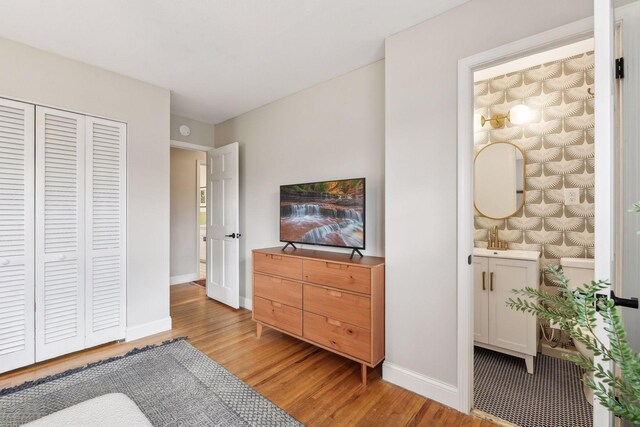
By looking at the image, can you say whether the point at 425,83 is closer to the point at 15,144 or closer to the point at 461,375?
the point at 461,375

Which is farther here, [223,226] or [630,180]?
[223,226]

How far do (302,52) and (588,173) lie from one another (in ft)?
8.20

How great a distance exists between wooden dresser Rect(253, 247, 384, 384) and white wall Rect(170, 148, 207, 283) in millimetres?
2844

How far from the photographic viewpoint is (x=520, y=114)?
260 cm

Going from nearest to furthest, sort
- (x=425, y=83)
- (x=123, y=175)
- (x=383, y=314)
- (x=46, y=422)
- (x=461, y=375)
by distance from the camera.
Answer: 1. (x=46, y=422)
2. (x=461, y=375)
3. (x=425, y=83)
4. (x=383, y=314)
5. (x=123, y=175)

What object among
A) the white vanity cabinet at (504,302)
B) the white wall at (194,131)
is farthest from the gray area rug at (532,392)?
the white wall at (194,131)

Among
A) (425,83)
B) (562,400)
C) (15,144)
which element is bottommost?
(562,400)

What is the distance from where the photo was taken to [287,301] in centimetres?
266

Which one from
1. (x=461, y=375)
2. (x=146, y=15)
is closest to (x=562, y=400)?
(x=461, y=375)

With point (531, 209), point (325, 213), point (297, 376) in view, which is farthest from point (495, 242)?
point (297, 376)

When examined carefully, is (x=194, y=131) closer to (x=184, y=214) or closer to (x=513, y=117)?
(x=184, y=214)

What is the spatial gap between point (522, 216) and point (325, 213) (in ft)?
5.78

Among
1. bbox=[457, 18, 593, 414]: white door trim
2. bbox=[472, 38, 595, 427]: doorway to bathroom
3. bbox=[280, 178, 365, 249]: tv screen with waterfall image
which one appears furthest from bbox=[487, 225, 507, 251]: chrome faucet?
bbox=[280, 178, 365, 249]: tv screen with waterfall image

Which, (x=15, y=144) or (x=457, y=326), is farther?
(x=15, y=144)
